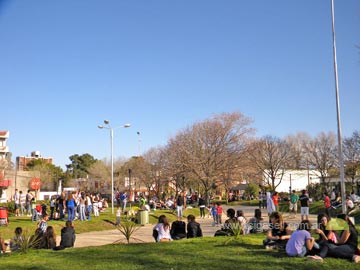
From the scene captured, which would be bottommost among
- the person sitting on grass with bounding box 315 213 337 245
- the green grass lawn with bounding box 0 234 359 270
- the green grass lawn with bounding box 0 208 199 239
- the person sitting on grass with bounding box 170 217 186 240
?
the green grass lawn with bounding box 0 208 199 239

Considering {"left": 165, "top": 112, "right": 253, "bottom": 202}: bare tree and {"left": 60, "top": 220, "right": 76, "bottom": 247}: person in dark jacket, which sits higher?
{"left": 165, "top": 112, "right": 253, "bottom": 202}: bare tree

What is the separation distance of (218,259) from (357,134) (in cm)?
4730

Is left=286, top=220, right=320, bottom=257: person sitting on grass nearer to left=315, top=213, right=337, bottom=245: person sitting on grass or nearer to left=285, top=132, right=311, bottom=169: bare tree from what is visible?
left=315, top=213, right=337, bottom=245: person sitting on grass

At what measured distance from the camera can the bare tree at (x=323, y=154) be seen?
59.5m

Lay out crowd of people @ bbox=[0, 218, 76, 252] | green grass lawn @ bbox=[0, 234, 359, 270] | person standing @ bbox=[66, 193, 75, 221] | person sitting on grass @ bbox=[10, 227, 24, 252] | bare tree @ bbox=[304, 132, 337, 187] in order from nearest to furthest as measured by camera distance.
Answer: green grass lawn @ bbox=[0, 234, 359, 270] → person sitting on grass @ bbox=[10, 227, 24, 252] → crowd of people @ bbox=[0, 218, 76, 252] → person standing @ bbox=[66, 193, 75, 221] → bare tree @ bbox=[304, 132, 337, 187]

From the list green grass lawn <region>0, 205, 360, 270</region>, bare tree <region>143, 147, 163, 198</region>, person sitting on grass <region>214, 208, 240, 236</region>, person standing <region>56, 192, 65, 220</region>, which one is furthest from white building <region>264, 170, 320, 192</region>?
green grass lawn <region>0, 205, 360, 270</region>

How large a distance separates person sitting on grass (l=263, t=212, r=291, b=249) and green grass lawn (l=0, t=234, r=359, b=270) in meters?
0.27

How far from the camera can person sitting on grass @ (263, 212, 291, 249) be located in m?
10.4

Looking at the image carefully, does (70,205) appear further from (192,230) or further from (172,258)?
(172,258)

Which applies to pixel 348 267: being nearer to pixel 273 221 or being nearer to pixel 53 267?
pixel 273 221

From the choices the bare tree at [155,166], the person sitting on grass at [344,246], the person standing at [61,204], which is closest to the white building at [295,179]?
the bare tree at [155,166]

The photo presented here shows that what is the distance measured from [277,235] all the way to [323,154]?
53.1m

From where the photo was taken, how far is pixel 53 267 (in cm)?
923

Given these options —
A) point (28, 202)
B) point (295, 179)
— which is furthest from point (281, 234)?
point (295, 179)
